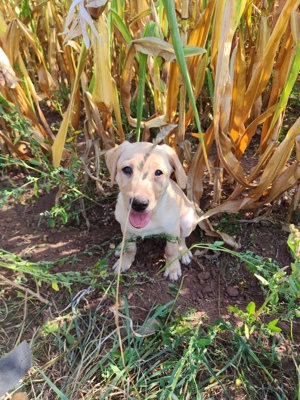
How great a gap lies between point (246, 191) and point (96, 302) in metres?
1.18

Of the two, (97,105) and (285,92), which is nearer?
(285,92)

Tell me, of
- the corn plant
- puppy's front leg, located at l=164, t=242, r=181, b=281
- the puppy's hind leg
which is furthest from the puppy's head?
the puppy's hind leg

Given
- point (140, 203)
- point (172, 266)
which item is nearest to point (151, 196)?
point (140, 203)

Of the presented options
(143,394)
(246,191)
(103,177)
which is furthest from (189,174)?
(143,394)

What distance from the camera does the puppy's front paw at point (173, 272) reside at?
1.81 m

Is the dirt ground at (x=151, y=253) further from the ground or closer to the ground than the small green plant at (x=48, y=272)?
closer to the ground

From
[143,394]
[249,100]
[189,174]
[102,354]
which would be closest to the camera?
[143,394]

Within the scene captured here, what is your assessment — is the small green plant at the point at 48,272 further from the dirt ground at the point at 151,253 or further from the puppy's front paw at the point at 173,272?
the puppy's front paw at the point at 173,272

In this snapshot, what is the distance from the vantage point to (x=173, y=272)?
1.82m

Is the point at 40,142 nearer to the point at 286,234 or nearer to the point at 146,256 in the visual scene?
the point at 146,256

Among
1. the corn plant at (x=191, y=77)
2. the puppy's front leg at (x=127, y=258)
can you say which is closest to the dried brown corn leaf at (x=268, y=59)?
the corn plant at (x=191, y=77)

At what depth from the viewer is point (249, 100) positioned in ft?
5.41

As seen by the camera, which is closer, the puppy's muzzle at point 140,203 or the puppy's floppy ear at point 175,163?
the puppy's muzzle at point 140,203

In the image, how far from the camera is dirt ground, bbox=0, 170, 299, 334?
1.71m
